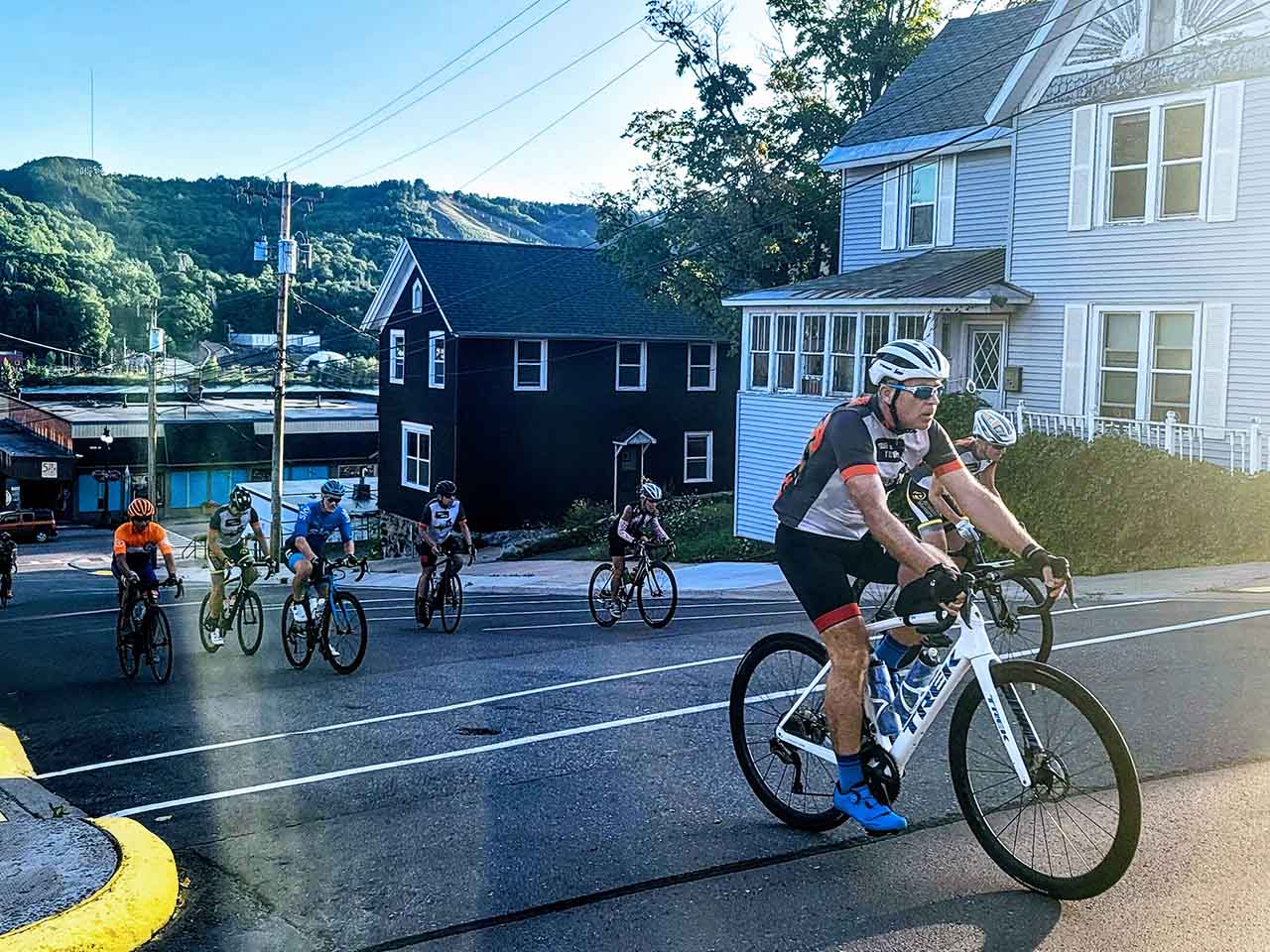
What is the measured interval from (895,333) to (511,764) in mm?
19787

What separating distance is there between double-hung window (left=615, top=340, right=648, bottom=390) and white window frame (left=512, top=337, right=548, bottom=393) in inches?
109

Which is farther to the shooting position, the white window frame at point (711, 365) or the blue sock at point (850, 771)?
the white window frame at point (711, 365)

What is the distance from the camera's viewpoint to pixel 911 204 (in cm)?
2922

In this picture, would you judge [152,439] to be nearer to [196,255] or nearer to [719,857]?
[196,255]

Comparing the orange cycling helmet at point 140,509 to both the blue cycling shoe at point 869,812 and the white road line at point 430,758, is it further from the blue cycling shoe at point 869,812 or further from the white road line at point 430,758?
the blue cycling shoe at point 869,812

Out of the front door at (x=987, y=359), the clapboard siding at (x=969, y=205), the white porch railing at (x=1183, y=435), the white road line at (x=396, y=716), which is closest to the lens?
the white road line at (x=396, y=716)

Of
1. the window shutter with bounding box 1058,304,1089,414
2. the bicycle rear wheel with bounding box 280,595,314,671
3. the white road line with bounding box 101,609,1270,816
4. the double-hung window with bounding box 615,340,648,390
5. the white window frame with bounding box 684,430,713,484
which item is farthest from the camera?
the white window frame with bounding box 684,430,713,484

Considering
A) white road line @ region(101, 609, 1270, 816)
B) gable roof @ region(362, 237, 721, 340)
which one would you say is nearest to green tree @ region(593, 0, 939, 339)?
gable roof @ region(362, 237, 721, 340)

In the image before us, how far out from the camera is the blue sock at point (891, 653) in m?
6.08

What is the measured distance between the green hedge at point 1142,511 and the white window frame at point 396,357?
29.7 metres

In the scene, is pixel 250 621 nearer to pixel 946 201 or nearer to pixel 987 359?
pixel 987 359

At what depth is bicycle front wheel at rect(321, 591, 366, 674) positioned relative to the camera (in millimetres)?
13680

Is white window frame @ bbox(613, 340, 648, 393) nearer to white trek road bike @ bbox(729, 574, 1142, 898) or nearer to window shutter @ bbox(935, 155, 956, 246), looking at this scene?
window shutter @ bbox(935, 155, 956, 246)

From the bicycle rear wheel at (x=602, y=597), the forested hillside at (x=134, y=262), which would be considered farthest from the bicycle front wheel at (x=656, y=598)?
the forested hillside at (x=134, y=262)
